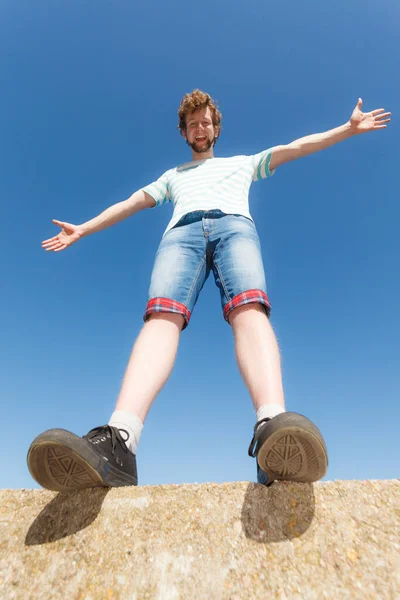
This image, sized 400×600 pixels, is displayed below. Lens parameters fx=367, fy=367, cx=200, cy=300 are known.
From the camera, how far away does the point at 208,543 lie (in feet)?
5.45

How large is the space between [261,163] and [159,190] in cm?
94

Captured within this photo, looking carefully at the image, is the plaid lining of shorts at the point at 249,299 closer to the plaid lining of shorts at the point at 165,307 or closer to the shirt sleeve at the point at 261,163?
the plaid lining of shorts at the point at 165,307

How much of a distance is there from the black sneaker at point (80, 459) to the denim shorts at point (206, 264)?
905 millimetres

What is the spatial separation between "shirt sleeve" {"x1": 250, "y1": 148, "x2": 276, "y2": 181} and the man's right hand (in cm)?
161

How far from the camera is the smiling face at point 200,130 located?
3.42m

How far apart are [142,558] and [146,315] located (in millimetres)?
1382

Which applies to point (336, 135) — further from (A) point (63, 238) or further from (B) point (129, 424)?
(B) point (129, 424)

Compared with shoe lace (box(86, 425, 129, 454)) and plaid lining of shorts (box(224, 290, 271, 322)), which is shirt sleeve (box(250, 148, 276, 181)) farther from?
shoe lace (box(86, 425, 129, 454))

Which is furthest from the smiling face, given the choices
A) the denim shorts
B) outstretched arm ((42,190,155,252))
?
the denim shorts

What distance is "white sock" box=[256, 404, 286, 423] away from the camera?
75.6 inches

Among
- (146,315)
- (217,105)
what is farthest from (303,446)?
(217,105)

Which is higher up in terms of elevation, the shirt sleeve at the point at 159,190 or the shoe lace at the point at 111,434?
the shirt sleeve at the point at 159,190

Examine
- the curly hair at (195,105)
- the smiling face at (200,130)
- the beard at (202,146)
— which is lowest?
the beard at (202,146)

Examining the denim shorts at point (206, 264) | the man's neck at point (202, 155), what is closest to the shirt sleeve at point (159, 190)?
the man's neck at point (202, 155)
